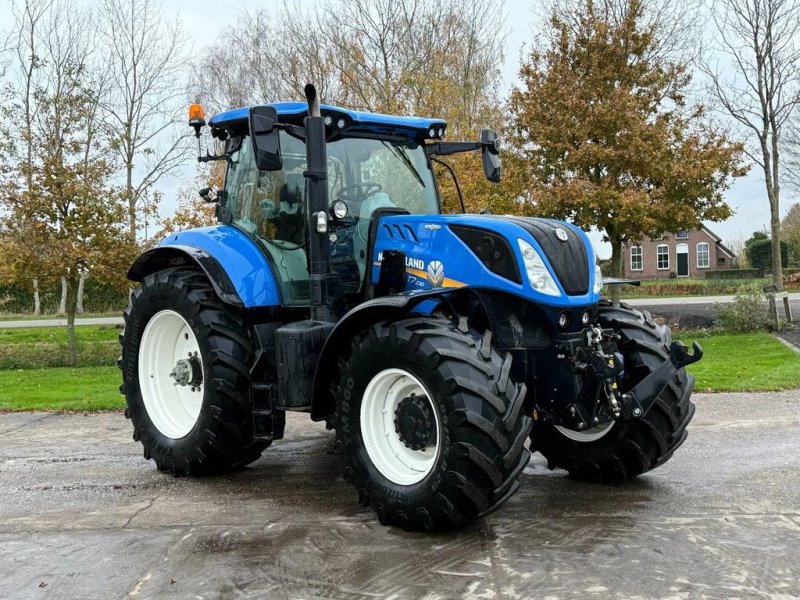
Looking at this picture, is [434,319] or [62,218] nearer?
[434,319]

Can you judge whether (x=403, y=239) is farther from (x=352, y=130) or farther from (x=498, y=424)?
(x=498, y=424)

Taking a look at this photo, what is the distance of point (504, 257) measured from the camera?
4.80 meters

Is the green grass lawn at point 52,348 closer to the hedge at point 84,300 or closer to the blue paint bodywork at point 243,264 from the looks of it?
the blue paint bodywork at point 243,264

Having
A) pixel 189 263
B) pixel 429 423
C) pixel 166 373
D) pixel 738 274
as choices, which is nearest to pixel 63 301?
pixel 166 373

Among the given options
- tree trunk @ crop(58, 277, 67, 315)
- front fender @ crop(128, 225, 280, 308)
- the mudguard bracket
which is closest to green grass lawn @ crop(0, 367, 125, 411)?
front fender @ crop(128, 225, 280, 308)

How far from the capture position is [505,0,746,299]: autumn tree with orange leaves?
1688 centimetres

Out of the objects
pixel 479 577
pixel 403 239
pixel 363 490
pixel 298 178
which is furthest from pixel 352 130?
pixel 479 577

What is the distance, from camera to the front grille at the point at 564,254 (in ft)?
15.8

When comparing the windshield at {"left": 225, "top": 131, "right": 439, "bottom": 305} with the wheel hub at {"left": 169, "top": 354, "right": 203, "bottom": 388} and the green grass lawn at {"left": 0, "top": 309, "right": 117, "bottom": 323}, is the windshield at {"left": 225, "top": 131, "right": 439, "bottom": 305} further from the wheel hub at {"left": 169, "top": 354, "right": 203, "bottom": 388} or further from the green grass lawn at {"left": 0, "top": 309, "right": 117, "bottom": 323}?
the green grass lawn at {"left": 0, "top": 309, "right": 117, "bottom": 323}

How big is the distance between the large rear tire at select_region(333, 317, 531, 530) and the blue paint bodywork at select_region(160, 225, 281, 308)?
3.23 feet

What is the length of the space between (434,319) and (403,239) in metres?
0.86

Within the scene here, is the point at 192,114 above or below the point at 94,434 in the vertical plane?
above

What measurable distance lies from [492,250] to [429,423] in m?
1.07

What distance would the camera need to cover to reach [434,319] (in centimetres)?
469
